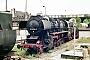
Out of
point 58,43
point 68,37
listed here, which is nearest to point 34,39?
point 58,43

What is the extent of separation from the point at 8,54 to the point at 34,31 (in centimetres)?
845

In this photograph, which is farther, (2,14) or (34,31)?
(34,31)

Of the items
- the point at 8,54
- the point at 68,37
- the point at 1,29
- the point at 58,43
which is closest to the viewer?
the point at 1,29

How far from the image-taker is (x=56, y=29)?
21.4m

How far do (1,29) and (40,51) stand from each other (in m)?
8.28

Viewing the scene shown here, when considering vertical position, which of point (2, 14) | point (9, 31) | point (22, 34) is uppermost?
point (2, 14)

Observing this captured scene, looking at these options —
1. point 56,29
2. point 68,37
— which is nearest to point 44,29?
point 56,29

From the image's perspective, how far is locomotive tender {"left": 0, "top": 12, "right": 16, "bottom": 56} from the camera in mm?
7402

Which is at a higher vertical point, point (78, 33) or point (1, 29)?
point (1, 29)

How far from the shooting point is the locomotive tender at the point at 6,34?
7402 millimetres

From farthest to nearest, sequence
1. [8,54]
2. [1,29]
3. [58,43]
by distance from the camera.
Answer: [58,43]
[8,54]
[1,29]

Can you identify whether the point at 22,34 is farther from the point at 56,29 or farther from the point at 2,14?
the point at 2,14

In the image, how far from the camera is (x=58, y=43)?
70.0ft

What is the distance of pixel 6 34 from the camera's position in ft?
24.8
